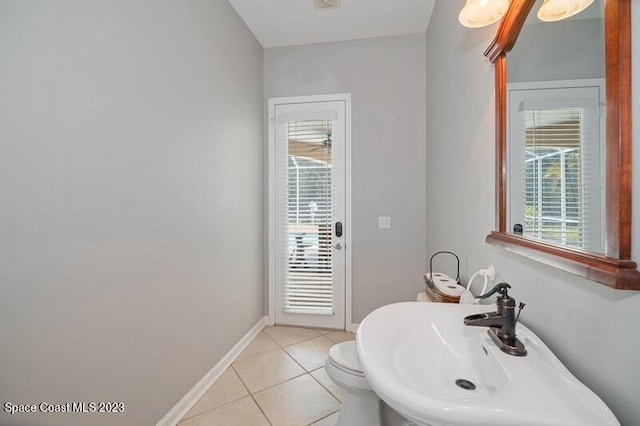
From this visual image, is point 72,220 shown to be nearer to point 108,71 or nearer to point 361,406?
point 108,71

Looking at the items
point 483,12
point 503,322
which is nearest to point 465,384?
point 503,322

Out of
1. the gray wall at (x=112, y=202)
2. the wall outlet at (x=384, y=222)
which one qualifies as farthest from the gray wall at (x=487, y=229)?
the gray wall at (x=112, y=202)

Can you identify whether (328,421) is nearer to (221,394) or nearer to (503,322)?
(221,394)

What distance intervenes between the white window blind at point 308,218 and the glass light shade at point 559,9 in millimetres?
1959

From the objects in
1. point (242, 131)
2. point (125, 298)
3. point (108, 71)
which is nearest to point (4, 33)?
point (108, 71)

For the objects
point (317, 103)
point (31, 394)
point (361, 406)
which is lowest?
point (361, 406)

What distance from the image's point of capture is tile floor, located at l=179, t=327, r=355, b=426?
62.9 inches

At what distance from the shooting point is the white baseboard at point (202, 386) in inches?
60.8

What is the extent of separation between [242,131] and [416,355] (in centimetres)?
218

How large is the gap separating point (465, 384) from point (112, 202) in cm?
154

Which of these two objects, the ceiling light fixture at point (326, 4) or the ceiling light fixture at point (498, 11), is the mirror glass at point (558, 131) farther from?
the ceiling light fixture at point (326, 4)

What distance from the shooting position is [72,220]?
1.05 meters

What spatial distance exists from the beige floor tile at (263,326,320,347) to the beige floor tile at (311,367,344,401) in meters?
0.50

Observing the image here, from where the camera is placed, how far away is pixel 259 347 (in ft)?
7.88
